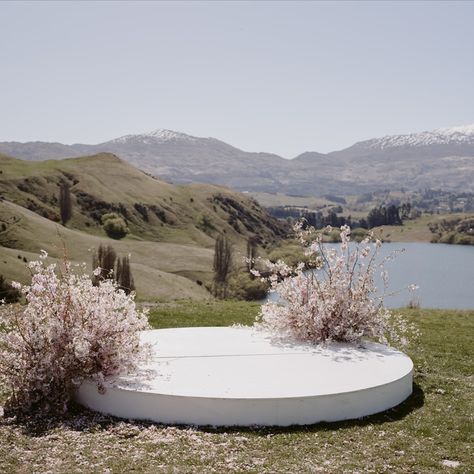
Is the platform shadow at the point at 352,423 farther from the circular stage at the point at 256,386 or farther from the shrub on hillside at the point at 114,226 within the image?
the shrub on hillside at the point at 114,226

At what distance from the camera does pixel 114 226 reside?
453ft

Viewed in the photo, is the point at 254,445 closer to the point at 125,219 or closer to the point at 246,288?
the point at 246,288

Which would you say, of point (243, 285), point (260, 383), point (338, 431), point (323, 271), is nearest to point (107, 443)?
point (260, 383)

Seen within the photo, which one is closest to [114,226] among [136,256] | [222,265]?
[136,256]

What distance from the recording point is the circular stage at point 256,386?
373 inches

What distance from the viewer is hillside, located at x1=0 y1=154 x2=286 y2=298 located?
89.1 meters

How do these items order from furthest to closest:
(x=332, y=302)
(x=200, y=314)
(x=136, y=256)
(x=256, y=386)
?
(x=136, y=256) < (x=200, y=314) < (x=332, y=302) < (x=256, y=386)

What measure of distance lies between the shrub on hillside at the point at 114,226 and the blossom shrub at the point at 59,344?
128m

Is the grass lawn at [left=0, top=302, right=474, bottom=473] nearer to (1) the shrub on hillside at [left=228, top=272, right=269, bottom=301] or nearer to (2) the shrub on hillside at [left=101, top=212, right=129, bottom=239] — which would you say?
(1) the shrub on hillside at [left=228, top=272, right=269, bottom=301]

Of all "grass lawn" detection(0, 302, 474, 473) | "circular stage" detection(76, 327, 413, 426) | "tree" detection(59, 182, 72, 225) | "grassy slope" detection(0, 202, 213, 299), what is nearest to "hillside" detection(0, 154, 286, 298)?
"grassy slope" detection(0, 202, 213, 299)

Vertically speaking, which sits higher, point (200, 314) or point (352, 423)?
point (352, 423)

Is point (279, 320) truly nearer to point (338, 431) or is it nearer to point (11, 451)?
point (338, 431)

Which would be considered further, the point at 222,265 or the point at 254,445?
the point at 222,265

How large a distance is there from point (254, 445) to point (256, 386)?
156 cm
